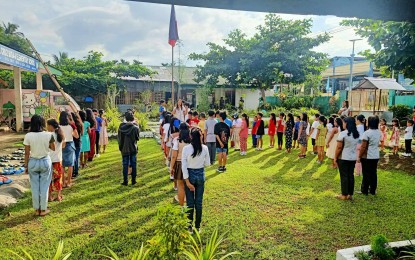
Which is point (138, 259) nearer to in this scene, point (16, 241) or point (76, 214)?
point (16, 241)

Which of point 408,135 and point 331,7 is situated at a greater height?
point 331,7

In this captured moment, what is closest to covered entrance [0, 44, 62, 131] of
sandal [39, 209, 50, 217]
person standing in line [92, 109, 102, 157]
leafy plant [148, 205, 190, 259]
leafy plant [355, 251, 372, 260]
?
person standing in line [92, 109, 102, 157]

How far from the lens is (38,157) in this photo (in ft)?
15.2

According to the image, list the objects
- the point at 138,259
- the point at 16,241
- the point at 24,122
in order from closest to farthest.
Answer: the point at 138,259
the point at 16,241
the point at 24,122

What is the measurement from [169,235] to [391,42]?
8.65 m

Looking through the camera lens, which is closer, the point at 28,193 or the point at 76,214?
the point at 76,214

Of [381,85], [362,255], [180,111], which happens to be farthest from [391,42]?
[381,85]

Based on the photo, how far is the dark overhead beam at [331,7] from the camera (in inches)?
88.6

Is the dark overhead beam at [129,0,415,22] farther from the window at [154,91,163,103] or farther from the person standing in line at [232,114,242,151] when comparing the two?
the window at [154,91,163,103]

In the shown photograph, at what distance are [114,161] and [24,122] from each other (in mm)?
8603

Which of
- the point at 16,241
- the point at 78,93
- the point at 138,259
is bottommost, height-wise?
the point at 16,241

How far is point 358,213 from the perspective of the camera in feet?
17.1

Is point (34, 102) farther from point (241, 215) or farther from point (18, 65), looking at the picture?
point (241, 215)

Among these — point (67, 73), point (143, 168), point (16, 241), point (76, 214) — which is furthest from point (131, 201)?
point (67, 73)
